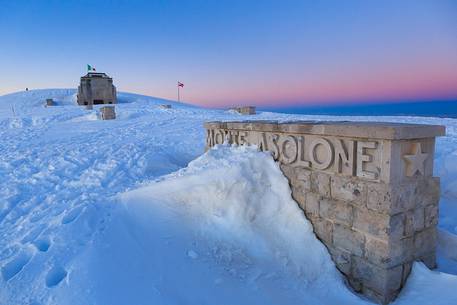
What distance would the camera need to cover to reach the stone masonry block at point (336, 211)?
11.8 ft

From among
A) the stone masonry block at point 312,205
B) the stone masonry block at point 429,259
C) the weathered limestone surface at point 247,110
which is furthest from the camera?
the weathered limestone surface at point 247,110

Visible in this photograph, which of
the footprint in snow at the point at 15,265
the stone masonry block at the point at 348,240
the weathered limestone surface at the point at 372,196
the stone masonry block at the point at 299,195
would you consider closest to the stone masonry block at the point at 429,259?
the weathered limestone surface at the point at 372,196

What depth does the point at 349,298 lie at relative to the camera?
3.41 metres

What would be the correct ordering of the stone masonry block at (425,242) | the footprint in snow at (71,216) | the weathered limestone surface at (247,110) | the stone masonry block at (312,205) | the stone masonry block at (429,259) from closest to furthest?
the stone masonry block at (425,242)
the stone masonry block at (429,259)
the stone masonry block at (312,205)
the footprint in snow at (71,216)
the weathered limestone surface at (247,110)

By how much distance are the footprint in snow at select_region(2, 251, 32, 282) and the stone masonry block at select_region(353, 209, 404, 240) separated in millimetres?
3620

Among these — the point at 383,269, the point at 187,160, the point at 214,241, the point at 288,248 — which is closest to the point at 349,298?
the point at 383,269

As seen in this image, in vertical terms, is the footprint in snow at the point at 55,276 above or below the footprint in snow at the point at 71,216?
below

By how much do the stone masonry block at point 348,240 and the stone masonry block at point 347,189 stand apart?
1.18 ft

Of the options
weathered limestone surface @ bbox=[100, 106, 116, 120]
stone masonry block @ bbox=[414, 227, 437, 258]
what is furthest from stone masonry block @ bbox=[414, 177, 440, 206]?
weathered limestone surface @ bbox=[100, 106, 116, 120]

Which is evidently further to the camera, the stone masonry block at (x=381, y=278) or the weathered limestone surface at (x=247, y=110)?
the weathered limestone surface at (x=247, y=110)

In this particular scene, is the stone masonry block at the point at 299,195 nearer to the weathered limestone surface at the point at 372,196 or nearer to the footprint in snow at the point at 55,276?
the weathered limestone surface at the point at 372,196

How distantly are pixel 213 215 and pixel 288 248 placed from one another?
39.6 inches

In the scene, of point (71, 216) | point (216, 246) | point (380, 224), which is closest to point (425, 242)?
point (380, 224)

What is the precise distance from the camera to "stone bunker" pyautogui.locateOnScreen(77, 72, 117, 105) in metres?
31.7
